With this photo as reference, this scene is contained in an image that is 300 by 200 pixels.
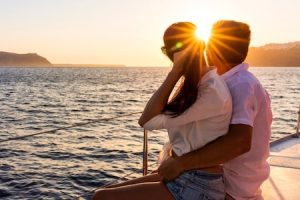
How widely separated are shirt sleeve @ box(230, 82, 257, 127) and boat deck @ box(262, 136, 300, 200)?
1.44 m

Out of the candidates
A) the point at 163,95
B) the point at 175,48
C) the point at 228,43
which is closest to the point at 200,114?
the point at 163,95

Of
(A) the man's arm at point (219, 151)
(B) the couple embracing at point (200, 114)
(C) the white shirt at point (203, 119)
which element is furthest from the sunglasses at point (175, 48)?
(A) the man's arm at point (219, 151)

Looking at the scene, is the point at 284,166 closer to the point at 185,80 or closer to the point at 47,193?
the point at 185,80

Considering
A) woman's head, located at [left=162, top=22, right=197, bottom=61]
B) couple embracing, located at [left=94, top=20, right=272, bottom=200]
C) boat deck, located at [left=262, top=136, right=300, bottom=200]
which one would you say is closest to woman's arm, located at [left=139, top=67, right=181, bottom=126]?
couple embracing, located at [left=94, top=20, right=272, bottom=200]

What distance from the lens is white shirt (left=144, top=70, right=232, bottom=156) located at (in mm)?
1896

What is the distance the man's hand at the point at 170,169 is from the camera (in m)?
2.01

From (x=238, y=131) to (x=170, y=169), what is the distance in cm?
37

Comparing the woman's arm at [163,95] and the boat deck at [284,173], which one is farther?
the boat deck at [284,173]

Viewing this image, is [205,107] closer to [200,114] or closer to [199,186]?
[200,114]

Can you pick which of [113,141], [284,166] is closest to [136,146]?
[113,141]

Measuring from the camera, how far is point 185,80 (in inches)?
76.0

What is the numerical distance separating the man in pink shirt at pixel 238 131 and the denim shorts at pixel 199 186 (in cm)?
4

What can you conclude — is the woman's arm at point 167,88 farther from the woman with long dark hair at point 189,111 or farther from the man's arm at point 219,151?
the man's arm at point 219,151

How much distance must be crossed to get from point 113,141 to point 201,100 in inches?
520
